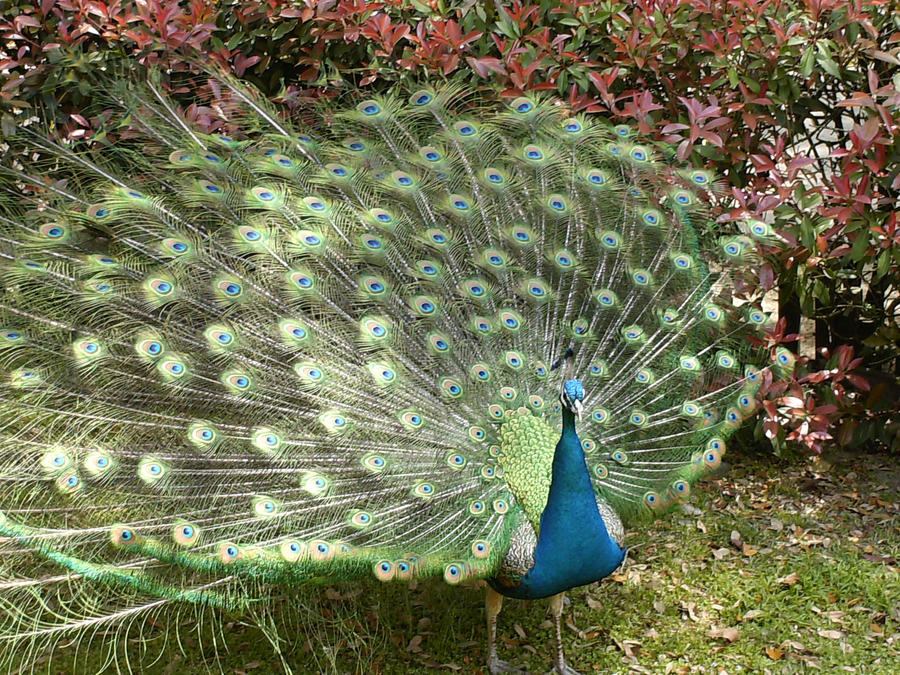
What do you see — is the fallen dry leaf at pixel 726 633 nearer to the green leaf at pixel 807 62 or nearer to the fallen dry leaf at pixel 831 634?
the fallen dry leaf at pixel 831 634

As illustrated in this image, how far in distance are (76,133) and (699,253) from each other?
272cm

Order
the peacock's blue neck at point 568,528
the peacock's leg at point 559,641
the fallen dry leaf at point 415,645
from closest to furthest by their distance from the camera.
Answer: the peacock's blue neck at point 568,528, the peacock's leg at point 559,641, the fallen dry leaf at point 415,645

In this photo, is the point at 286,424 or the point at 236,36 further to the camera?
the point at 236,36

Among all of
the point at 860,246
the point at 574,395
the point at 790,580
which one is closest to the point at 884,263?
the point at 860,246

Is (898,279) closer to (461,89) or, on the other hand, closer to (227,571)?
(461,89)

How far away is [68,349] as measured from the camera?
10.5ft

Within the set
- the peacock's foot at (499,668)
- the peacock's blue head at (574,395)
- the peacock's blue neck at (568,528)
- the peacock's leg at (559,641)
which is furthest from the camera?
the peacock's foot at (499,668)

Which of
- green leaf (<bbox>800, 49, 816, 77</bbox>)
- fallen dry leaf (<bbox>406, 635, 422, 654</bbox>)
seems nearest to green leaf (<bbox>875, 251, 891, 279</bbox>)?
green leaf (<bbox>800, 49, 816, 77</bbox>)

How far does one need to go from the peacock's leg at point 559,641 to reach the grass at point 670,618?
94 mm

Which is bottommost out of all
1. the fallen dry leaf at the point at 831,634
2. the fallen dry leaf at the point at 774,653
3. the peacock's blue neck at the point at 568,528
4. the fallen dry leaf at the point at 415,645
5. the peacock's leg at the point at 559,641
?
the fallen dry leaf at the point at 415,645

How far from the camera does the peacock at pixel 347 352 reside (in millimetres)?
3004

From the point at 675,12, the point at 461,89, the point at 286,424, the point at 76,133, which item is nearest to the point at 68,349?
the point at 286,424

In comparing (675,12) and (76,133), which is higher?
(675,12)

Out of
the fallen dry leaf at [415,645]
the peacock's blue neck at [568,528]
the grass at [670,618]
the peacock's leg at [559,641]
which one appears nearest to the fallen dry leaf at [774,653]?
the grass at [670,618]
